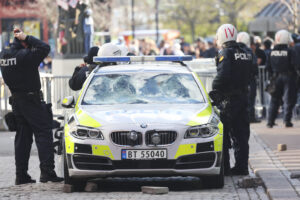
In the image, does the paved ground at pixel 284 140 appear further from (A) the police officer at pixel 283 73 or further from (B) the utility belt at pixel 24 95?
(B) the utility belt at pixel 24 95

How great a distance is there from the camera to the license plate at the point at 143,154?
955cm

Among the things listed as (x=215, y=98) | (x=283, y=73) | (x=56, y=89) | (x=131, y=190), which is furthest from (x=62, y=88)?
(x=131, y=190)

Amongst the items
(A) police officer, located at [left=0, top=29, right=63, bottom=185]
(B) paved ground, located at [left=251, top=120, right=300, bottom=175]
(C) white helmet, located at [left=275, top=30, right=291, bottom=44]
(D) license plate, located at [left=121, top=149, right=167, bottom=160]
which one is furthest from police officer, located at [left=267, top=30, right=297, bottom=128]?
(D) license plate, located at [left=121, top=149, right=167, bottom=160]

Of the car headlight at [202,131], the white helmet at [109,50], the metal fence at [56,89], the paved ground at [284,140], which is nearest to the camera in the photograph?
the car headlight at [202,131]

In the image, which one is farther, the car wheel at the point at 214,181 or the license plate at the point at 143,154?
the car wheel at the point at 214,181

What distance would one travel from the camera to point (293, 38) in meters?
20.5

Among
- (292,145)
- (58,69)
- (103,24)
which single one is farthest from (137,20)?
(292,145)

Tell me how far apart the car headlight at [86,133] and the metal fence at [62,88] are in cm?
640

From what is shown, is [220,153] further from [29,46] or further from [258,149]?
[258,149]

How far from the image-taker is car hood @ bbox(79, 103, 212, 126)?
9.70 m

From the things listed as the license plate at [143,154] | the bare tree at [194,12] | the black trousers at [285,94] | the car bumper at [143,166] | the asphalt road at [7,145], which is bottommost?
the bare tree at [194,12]

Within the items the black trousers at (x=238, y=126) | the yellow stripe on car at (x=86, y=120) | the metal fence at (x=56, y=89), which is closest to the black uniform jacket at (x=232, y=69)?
the black trousers at (x=238, y=126)

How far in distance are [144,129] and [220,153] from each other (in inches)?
35.8

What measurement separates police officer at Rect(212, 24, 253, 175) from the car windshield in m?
0.58
